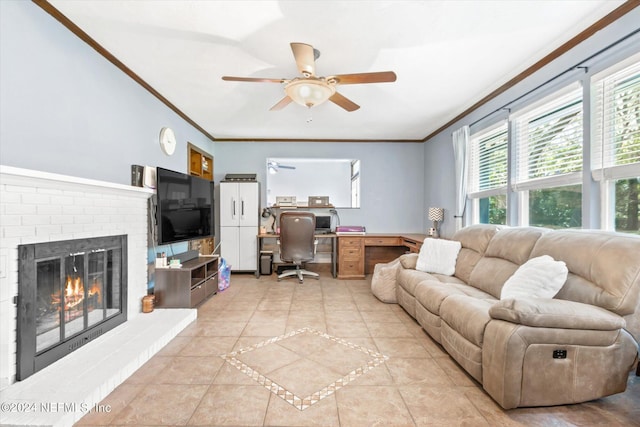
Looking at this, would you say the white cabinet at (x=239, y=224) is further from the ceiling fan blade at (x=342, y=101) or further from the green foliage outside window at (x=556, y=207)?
the green foliage outside window at (x=556, y=207)

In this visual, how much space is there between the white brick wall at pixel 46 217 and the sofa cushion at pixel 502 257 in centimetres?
317

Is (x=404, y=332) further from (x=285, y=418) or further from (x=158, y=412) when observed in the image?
(x=158, y=412)

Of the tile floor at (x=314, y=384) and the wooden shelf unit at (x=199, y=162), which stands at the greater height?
the wooden shelf unit at (x=199, y=162)

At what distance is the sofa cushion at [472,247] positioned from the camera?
2.76 meters

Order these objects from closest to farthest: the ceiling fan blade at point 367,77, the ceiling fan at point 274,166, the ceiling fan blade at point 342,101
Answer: the ceiling fan blade at point 367,77 → the ceiling fan blade at point 342,101 → the ceiling fan at point 274,166

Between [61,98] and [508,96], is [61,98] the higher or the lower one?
the lower one

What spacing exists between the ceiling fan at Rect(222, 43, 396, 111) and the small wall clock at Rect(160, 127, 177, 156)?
1.60m

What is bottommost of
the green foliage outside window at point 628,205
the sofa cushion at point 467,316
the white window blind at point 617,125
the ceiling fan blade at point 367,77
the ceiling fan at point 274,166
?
the sofa cushion at point 467,316

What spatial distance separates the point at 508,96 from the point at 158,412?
391 centimetres

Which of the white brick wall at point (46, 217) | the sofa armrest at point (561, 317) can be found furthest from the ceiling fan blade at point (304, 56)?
the sofa armrest at point (561, 317)

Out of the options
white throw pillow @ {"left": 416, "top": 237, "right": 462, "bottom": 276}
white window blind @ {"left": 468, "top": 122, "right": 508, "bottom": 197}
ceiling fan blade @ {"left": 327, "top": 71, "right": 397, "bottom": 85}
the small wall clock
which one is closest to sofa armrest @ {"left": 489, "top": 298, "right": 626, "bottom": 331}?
white throw pillow @ {"left": 416, "top": 237, "right": 462, "bottom": 276}

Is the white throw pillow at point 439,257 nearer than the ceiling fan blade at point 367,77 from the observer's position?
No

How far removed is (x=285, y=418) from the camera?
4.81 feet

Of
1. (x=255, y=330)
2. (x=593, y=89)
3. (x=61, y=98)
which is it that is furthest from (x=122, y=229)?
(x=593, y=89)
